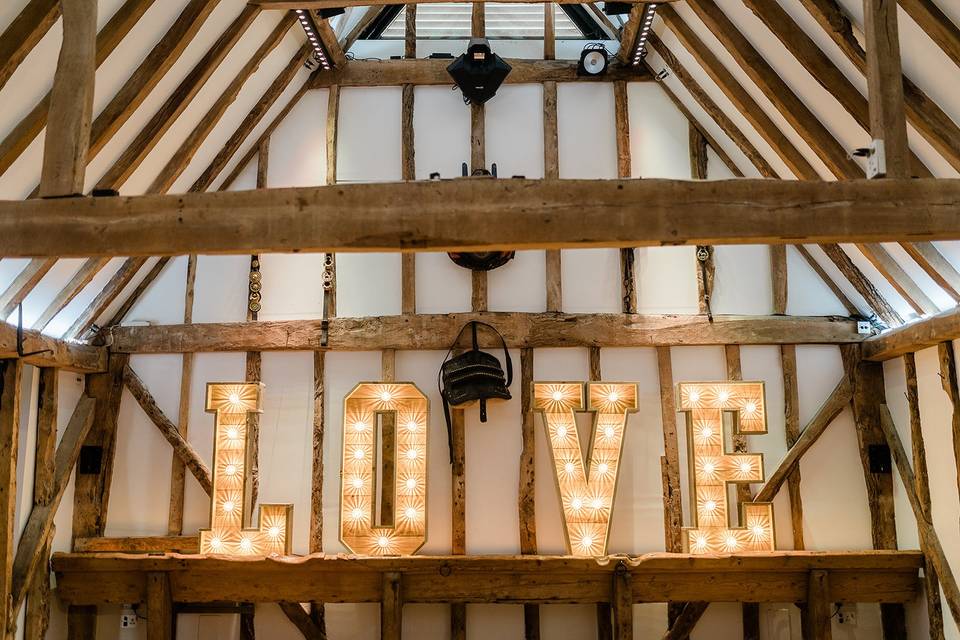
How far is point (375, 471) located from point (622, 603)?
2085mm

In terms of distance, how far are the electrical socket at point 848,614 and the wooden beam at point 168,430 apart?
4.98m

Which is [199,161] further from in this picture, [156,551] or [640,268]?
[640,268]

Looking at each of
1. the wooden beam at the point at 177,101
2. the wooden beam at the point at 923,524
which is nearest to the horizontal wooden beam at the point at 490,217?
the wooden beam at the point at 177,101

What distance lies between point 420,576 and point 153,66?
12.8ft

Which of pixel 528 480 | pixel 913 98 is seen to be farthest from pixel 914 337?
pixel 528 480

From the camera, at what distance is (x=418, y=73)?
22.7 ft

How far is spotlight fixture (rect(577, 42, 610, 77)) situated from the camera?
22.2 feet

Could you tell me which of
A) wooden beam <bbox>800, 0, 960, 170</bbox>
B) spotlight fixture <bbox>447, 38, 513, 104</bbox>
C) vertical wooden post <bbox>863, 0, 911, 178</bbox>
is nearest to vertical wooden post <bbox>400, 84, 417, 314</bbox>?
spotlight fixture <bbox>447, 38, 513, 104</bbox>

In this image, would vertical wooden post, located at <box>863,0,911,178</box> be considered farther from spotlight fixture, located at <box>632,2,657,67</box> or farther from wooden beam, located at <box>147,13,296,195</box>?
wooden beam, located at <box>147,13,296,195</box>

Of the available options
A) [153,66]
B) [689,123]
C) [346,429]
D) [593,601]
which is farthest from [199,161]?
[593,601]

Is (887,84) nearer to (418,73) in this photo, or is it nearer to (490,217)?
(490,217)

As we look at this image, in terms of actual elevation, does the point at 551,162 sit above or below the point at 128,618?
above

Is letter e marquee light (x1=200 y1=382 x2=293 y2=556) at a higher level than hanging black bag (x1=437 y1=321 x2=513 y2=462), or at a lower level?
lower

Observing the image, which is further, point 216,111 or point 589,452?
point 589,452
